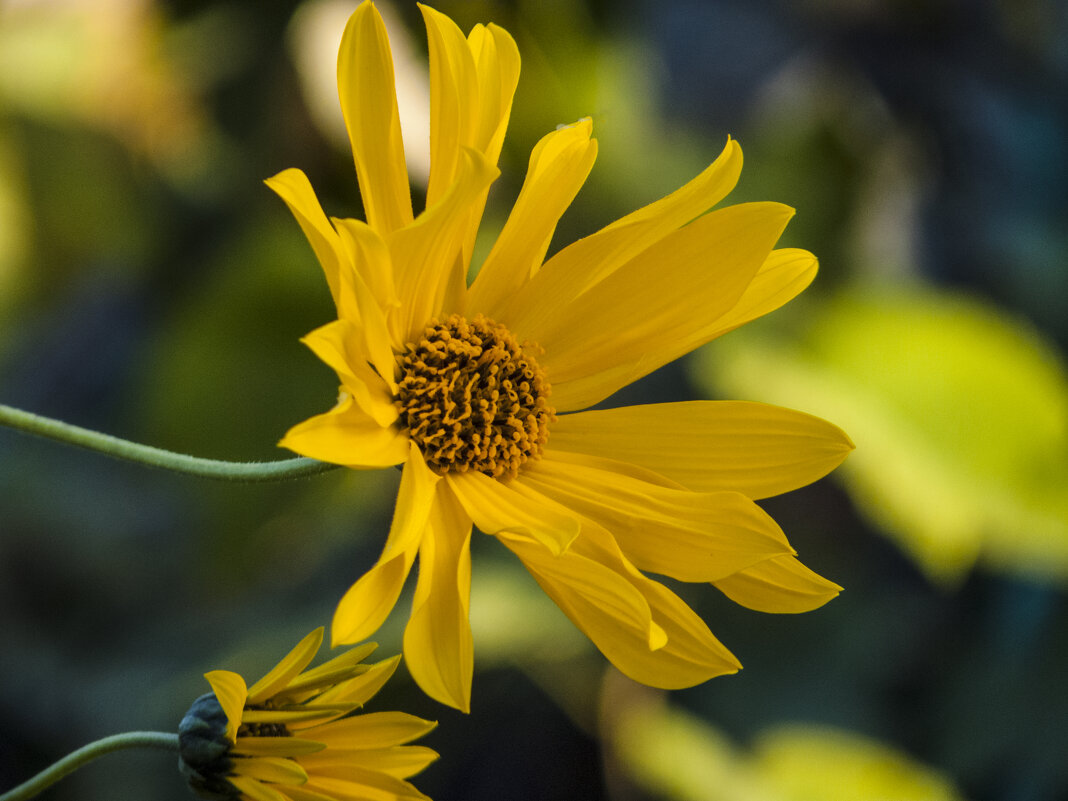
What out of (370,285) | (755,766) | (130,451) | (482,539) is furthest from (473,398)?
(755,766)

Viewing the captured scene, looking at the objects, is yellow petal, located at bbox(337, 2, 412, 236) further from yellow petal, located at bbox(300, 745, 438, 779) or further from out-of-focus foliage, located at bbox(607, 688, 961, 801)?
out-of-focus foliage, located at bbox(607, 688, 961, 801)

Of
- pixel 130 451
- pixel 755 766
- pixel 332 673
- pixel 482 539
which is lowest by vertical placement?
pixel 755 766

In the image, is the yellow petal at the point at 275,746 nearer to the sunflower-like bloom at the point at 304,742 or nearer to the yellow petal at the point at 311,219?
the sunflower-like bloom at the point at 304,742

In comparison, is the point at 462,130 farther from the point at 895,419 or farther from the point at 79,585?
the point at 79,585

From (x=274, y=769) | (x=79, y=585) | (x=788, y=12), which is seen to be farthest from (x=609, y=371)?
(x=788, y=12)

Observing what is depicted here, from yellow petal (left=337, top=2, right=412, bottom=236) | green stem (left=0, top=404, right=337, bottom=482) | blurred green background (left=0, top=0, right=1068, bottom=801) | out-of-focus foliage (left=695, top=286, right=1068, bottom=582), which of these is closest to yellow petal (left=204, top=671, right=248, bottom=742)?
green stem (left=0, top=404, right=337, bottom=482)

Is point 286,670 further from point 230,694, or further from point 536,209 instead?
point 536,209

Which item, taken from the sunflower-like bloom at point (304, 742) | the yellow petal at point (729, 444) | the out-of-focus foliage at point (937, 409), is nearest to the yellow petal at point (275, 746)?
the sunflower-like bloom at point (304, 742)
